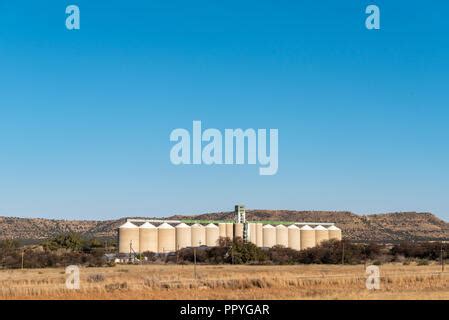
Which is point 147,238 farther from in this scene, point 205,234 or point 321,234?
point 321,234

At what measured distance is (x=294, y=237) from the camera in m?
123

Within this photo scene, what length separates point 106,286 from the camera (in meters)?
38.6

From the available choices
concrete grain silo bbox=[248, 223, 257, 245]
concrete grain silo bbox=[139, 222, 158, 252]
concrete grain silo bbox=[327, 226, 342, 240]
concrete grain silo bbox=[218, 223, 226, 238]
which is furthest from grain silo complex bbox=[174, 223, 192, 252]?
concrete grain silo bbox=[327, 226, 342, 240]

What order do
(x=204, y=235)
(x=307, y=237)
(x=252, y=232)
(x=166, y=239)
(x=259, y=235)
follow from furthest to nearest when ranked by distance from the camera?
1. (x=307, y=237)
2. (x=259, y=235)
3. (x=252, y=232)
4. (x=204, y=235)
5. (x=166, y=239)

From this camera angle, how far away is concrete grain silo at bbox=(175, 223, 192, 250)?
107 meters

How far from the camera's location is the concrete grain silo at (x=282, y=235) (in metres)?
120

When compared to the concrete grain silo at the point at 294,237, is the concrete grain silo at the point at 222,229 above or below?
above

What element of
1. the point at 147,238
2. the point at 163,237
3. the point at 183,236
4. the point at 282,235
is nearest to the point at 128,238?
the point at 147,238

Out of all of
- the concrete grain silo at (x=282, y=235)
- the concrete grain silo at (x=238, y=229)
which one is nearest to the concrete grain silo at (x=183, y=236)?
the concrete grain silo at (x=238, y=229)

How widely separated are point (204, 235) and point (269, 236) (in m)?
14.0

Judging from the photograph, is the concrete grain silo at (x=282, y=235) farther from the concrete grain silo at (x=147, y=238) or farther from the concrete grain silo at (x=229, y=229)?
the concrete grain silo at (x=147, y=238)

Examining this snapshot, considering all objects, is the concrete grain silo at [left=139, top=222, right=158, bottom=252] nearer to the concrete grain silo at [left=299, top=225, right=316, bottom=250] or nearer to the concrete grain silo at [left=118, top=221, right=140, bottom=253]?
the concrete grain silo at [left=118, top=221, right=140, bottom=253]

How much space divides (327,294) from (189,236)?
74546 mm
